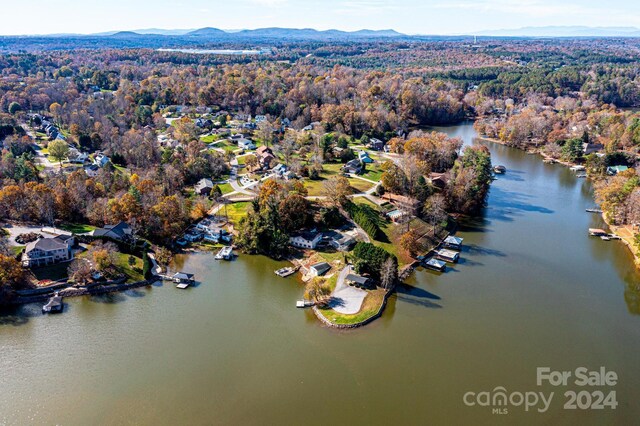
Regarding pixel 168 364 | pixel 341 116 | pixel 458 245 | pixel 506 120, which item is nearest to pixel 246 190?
pixel 458 245

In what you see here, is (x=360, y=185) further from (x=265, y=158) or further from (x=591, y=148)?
(x=591, y=148)

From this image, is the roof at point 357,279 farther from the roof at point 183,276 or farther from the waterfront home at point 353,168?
the waterfront home at point 353,168

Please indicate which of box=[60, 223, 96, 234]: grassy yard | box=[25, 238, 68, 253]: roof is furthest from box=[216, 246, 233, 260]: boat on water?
box=[60, 223, 96, 234]: grassy yard

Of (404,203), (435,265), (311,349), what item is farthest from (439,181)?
(311,349)

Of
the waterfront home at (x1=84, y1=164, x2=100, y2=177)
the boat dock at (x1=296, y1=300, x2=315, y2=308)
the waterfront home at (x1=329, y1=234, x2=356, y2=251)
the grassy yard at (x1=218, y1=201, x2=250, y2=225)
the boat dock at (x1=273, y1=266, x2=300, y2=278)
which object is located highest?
the waterfront home at (x1=84, y1=164, x2=100, y2=177)

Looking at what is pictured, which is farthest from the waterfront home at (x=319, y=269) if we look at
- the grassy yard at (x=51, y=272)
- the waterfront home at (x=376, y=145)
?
the waterfront home at (x=376, y=145)

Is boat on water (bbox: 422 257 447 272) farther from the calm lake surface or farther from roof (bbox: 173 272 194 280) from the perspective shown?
roof (bbox: 173 272 194 280)
